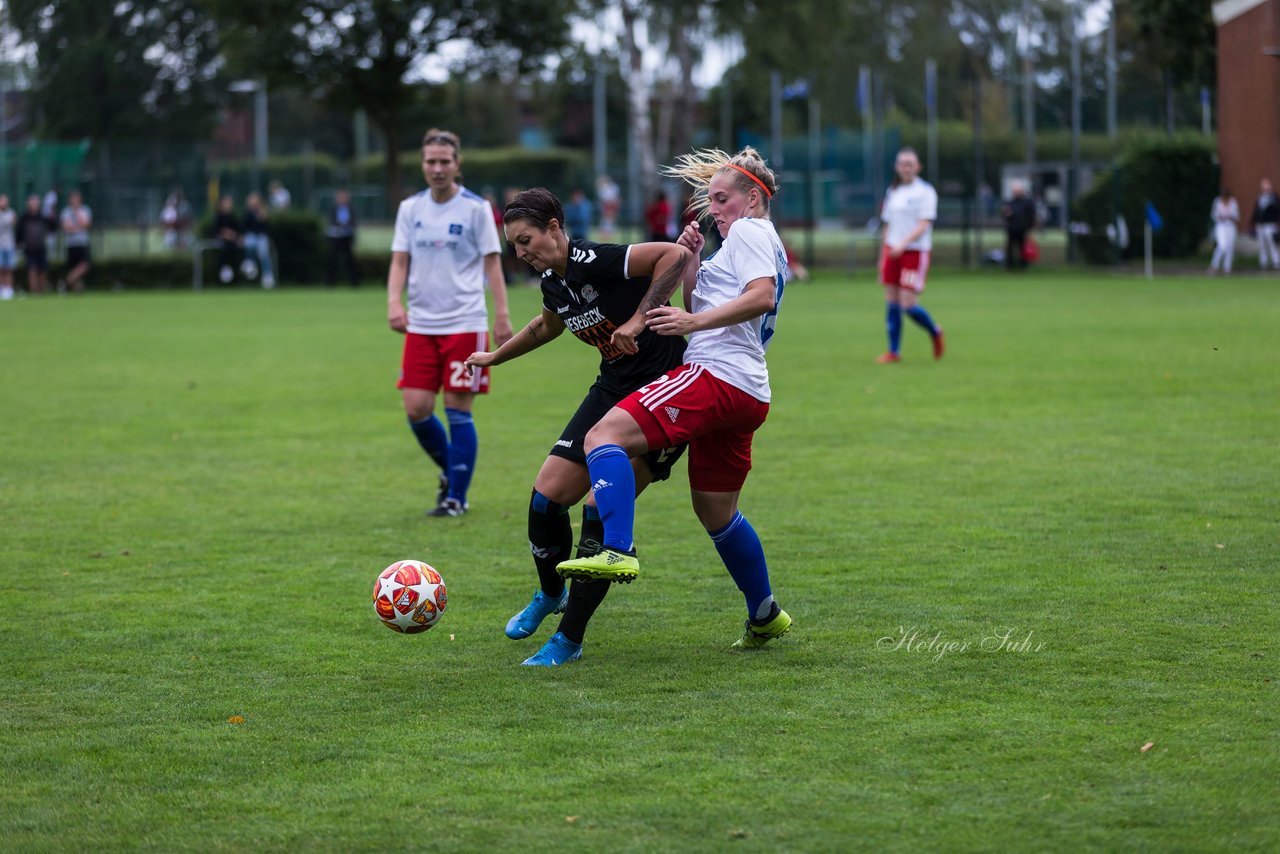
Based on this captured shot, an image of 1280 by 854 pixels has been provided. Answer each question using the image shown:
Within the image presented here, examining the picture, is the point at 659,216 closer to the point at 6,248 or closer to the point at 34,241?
the point at 34,241

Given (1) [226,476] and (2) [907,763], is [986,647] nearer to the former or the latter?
(2) [907,763]

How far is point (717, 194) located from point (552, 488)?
4.10 feet

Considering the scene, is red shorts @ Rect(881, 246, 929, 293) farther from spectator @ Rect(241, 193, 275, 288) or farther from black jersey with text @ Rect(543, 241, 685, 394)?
spectator @ Rect(241, 193, 275, 288)

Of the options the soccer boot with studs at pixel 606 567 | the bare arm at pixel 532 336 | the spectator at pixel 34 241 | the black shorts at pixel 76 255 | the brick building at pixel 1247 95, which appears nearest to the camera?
the soccer boot with studs at pixel 606 567

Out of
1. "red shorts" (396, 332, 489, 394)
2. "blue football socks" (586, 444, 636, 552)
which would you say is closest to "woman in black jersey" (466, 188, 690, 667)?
"blue football socks" (586, 444, 636, 552)

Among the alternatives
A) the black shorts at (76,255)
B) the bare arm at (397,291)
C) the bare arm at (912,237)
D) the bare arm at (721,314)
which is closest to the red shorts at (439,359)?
the bare arm at (397,291)

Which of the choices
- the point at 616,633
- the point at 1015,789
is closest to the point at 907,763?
the point at 1015,789

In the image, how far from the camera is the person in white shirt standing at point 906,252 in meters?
15.6

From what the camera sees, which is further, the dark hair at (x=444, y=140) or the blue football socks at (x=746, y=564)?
the dark hair at (x=444, y=140)

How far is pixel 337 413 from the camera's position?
13211 millimetres

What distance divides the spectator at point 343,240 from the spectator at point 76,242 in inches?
206

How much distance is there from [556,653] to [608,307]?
4.23ft

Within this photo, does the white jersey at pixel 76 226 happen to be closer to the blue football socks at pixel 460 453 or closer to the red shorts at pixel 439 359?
the red shorts at pixel 439 359

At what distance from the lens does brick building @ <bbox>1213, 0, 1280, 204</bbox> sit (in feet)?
102
